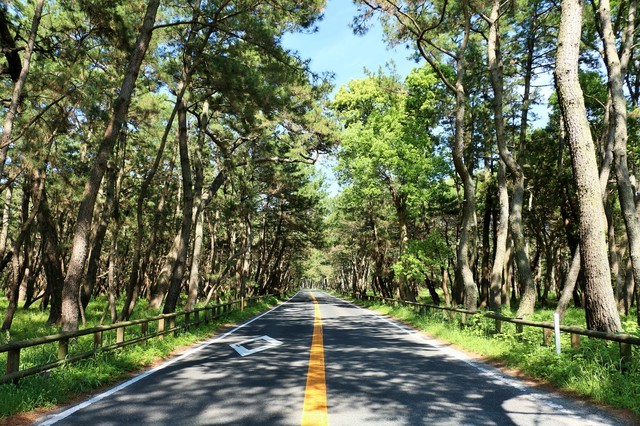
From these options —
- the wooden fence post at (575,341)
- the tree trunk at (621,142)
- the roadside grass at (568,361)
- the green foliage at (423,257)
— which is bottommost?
the roadside grass at (568,361)

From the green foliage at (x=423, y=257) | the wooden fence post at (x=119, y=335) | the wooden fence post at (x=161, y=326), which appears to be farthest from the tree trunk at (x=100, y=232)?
the green foliage at (x=423, y=257)

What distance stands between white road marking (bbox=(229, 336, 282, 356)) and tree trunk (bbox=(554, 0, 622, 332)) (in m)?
6.88

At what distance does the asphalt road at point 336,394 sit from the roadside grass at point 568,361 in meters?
0.49

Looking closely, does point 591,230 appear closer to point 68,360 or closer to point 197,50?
point 68,360

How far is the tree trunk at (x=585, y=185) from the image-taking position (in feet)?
24.0

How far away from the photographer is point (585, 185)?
25.0 feet

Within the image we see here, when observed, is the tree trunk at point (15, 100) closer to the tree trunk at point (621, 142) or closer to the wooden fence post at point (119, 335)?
the wooden fence post at point (119, 335)

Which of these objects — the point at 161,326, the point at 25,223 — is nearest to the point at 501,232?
the point at 161,326

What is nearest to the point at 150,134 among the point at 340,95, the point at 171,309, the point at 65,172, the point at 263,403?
the point at 65,172

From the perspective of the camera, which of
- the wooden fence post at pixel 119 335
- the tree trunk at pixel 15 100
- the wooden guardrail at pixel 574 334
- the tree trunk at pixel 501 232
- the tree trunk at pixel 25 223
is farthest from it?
the tree trunk at pixel 501 232

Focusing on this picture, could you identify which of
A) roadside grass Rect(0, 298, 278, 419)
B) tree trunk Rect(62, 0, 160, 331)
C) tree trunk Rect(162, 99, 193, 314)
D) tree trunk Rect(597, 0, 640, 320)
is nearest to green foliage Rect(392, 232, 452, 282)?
tree trunk Rect(162, 99, 193, 314)

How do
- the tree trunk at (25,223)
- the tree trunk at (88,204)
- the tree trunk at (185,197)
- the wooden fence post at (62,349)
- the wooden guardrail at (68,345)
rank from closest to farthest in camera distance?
1. the wooden guardrail at (68,345)
2. the wooden fence post at (62,349)
3. the tree trunk at (88,204)
4. the tree trunk at (25,223)
5. the tree trunk at (185,197)

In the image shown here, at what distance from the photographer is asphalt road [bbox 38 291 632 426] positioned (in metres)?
4.69

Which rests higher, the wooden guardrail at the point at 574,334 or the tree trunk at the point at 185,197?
the tree trunk at the point at 185,197
